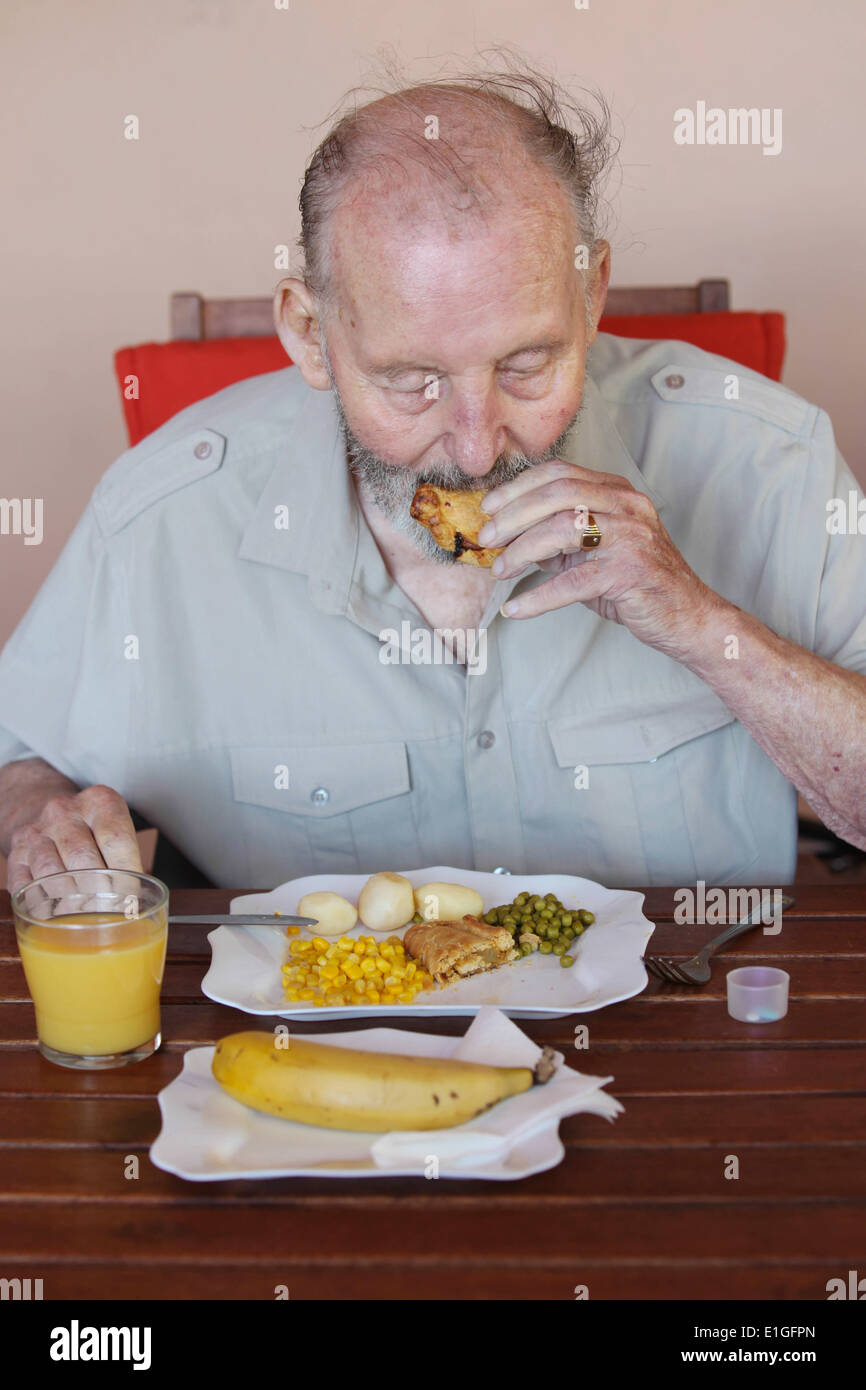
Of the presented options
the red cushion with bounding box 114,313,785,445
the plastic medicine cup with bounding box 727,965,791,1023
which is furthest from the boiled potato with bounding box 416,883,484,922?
the red cushion with bounding box 114,313,785,445

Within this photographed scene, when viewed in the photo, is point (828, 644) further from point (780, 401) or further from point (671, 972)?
point (671, 972)

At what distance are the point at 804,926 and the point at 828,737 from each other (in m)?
0.29

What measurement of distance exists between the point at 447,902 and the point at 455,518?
0.48 m

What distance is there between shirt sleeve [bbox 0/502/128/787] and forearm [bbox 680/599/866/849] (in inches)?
32.1

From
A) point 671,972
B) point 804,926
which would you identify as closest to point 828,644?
point 804,926

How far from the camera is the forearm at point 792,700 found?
64.3 inches

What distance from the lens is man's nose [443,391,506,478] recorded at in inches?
61.2

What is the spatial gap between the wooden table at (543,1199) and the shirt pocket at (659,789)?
25.7 inches

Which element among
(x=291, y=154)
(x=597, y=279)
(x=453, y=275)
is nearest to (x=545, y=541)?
(x=453, y=275)

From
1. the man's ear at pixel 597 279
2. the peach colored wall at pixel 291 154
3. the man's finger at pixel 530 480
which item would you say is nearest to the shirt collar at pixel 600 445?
the man's ear at pixel 597 279

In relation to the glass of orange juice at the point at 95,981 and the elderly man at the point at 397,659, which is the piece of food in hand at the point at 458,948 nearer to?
the glass of orange juice at the point at 95,981

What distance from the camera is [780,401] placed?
200 cm

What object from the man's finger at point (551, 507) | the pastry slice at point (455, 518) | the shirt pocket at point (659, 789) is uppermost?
the man's finger at point (551, 507)

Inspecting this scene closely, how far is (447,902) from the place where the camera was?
1.48 m
